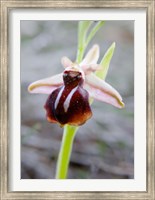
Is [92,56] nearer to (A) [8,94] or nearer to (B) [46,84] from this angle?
(B) [46,84]

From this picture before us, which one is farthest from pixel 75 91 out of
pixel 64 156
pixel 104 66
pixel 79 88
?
pixel 64 156

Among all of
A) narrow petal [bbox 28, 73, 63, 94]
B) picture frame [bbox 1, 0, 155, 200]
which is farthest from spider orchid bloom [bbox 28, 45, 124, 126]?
picture frame [bbox 1, 0, 155, 200]

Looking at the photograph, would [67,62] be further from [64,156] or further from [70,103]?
[64,156]

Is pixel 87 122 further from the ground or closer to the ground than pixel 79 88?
closer to the ground

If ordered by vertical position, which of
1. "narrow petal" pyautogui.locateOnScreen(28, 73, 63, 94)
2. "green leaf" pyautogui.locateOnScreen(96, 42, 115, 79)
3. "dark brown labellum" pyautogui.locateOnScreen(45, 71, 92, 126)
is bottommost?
"dark brown labellum" pyautogui.locateOnScreen(45, 71, 92, 126)

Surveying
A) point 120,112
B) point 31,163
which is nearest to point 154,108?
point 120,112

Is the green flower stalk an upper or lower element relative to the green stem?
upper

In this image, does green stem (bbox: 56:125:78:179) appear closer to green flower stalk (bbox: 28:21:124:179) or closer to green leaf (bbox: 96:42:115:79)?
green flower stalk (bbox: 28:21:124:179)

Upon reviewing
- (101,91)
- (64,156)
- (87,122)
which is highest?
(101,91)
